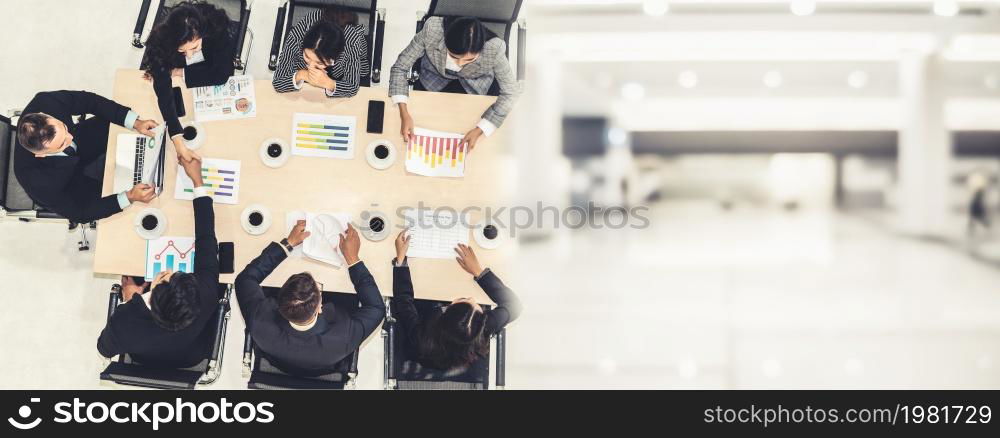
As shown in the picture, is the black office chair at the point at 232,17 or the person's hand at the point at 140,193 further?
the black office chair at the point at 232,17

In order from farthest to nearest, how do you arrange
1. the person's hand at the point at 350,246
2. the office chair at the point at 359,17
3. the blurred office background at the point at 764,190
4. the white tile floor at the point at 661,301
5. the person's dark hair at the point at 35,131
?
the white tile floor at the point at 661,301, the blurred office background at the point at 764,190, the office chair at the point at 359,17, the person's hand at the point at 350,246, the person's dark hair at the point at 35,131

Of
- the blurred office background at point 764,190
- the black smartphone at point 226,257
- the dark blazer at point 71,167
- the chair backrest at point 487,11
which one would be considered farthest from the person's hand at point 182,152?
the blurred office background at point 764,190

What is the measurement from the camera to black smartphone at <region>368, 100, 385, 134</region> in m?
2.17

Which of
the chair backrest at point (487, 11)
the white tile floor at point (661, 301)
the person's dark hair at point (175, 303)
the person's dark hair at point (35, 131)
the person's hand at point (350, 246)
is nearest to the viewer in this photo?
the person's dark hair at point (175, 303)

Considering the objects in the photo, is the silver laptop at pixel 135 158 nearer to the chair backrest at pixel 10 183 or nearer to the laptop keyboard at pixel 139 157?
the laptop keyboard at pixel 139 157

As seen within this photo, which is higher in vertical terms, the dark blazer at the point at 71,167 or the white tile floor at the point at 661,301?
the dark blazer at the point at 71,167

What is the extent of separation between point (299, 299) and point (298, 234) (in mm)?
293

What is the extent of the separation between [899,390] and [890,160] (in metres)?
1.42

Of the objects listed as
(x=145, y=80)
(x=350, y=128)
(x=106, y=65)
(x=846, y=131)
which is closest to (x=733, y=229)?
(x=846, y=131)

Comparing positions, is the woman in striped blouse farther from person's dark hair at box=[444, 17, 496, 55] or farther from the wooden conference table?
person's dark hair at box=[444, 17, 496, 55]

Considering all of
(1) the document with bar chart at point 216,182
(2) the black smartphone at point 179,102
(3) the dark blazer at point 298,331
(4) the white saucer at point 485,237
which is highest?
(2) the black smartphone at point 179,102

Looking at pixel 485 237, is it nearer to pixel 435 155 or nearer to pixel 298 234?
pixel 435 155

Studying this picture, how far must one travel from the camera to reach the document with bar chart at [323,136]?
215 cm

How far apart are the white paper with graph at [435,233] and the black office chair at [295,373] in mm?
395
